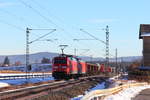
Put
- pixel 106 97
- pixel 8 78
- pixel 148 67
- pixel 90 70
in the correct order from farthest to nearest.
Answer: pixel 90 70 < pixel 148 67 < pixel 8 78 < pixel 106 97

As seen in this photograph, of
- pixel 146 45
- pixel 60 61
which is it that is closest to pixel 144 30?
pixel 146 45

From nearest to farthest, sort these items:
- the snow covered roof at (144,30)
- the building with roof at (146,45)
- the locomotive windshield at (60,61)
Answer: the locomotive windshield at (60,61) → the building with roof at (146,45) → the snow covered roof at (144,30)

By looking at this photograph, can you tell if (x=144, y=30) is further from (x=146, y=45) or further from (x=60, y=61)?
(x=60, y=61)

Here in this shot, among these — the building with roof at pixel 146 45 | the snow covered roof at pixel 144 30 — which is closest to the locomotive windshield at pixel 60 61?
the building with roof at pixel 146 45

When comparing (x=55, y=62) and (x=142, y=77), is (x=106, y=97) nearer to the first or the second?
(x=55, y=62)

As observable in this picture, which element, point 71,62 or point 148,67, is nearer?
point 71,62

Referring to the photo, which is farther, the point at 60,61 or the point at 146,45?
the point at 146,45

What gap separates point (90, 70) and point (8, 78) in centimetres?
2884

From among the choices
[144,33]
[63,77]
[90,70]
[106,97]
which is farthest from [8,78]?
[106,97]

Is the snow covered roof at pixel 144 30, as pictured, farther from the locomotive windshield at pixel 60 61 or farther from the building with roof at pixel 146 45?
the locomotive windshield at pixel 60 61

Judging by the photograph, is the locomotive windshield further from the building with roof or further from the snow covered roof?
the snow covered roof

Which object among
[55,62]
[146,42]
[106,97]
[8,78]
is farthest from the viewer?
[146,42]

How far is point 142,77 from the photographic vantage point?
227 feet

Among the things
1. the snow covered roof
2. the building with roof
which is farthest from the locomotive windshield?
the snow covered roof
